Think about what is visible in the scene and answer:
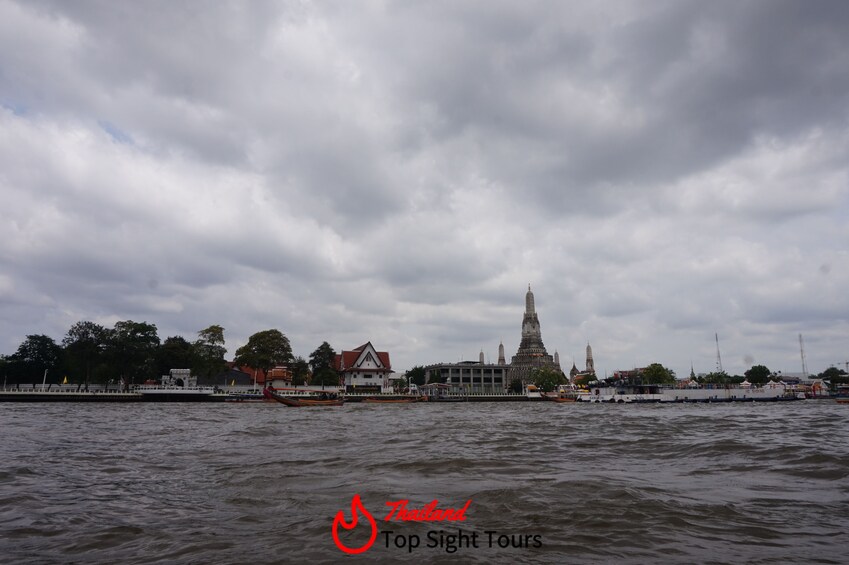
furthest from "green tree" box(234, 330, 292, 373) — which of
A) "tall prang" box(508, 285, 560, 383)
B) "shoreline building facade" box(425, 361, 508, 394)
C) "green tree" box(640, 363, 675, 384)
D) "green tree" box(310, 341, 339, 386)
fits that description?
"tall prang" box(508, 285, 560, 383)

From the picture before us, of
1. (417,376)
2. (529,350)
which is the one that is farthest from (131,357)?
(529,350)

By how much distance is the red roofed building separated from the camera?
80875 mm

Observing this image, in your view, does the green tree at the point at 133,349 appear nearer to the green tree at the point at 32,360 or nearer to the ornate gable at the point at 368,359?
the green tree at the point at 32,360

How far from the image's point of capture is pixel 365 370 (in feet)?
268

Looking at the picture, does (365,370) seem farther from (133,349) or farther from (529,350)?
(529,350)

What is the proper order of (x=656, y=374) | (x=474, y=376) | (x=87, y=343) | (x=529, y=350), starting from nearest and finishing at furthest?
1. (x=87, y=343)
2. (x=656, y=374)
3. (x=474, y=376)
4. (x=529, y=350)

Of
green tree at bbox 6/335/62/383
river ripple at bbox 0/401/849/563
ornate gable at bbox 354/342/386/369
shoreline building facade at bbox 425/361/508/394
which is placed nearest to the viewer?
river ripple at bbox 0/401/849/563

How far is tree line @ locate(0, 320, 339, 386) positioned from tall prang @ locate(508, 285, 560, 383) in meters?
84.0

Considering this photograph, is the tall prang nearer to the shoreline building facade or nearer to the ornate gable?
the shoreline building facade

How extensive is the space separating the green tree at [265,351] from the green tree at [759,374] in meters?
112

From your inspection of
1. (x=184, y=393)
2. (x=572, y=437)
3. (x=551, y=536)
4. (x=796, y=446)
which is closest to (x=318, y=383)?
(x=184, y=393)

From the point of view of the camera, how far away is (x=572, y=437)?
16484mm

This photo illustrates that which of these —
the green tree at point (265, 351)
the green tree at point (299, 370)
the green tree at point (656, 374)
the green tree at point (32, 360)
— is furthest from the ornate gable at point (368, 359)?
the green tree at point (656, 374)

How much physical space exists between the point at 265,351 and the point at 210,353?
7413 millimetres
